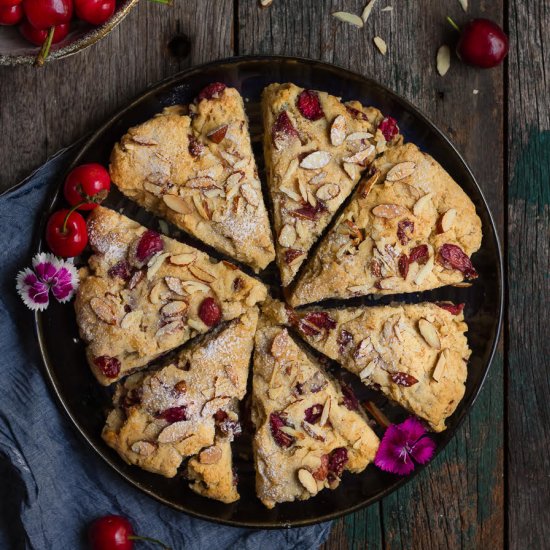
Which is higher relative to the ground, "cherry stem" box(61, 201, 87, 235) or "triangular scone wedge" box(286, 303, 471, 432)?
"cherry stem" box(61, 201, 87, 235)

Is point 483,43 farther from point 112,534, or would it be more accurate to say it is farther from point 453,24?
point 112,534

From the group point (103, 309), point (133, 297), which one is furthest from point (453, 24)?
point (103, 309)

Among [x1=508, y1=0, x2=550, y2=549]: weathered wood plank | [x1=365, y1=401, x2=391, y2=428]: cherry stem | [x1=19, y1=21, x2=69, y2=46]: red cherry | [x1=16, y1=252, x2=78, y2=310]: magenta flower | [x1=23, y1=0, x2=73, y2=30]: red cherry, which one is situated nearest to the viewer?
[x1=23, y1=0, x2=73, y2=30]: red cherry

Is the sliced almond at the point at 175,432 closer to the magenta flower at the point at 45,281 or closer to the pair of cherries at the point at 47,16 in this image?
the magenta flower at the point at 45,281

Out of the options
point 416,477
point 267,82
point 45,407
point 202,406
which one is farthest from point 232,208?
point 416,477

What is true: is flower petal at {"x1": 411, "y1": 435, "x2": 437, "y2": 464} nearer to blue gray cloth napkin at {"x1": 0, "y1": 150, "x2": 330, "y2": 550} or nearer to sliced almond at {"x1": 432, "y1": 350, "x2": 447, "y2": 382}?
sliced almond at {"x1": 432, "y1": 350, "x2": 447, "y2": 382}

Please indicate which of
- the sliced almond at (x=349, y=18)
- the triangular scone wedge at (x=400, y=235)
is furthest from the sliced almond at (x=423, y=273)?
the sliced almond at (x=349, y=18)

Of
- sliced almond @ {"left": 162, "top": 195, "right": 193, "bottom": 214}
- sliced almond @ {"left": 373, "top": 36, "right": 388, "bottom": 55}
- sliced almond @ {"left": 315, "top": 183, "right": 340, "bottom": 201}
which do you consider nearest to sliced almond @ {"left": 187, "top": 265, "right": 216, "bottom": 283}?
sliced almond @ {"left": 162, "top": 195, "right": 193, "bottom": 214}
